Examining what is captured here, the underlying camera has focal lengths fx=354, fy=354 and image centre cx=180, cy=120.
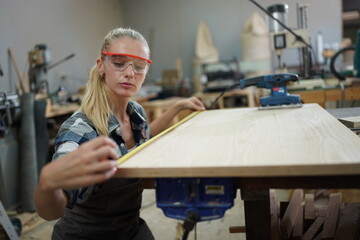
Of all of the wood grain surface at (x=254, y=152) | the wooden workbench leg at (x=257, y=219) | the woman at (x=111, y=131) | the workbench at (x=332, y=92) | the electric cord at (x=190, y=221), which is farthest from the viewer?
the workbench at (x=332, y=92)

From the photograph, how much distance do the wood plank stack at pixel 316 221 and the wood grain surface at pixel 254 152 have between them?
1.65 ft

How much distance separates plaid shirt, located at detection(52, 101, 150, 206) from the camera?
0.98 m

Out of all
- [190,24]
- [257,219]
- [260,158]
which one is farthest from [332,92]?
[190,24]

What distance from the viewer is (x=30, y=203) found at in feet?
9.66

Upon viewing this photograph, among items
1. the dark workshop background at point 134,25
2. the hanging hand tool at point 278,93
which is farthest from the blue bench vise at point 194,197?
the dark workshop background at point 134,25

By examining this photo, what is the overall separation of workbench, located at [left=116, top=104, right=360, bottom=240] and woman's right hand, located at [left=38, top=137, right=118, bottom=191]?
2.2 inches

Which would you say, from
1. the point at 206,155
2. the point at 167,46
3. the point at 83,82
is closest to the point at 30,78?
the point at 83,82

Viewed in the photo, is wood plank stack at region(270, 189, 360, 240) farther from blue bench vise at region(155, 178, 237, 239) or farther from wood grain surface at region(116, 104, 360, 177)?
blue bench vise at region(155, 178, 237, 239)

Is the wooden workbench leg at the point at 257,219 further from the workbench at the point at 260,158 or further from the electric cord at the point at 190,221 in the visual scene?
the electric cord at the point at 190,221

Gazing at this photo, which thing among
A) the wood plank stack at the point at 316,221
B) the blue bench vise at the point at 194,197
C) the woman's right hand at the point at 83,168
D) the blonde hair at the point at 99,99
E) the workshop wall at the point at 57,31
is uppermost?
the workshop wall at the point at 57,31

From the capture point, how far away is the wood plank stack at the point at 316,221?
1.45 meters

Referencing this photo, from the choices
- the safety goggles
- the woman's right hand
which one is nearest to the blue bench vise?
the woman's right hand

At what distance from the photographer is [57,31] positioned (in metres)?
4.86

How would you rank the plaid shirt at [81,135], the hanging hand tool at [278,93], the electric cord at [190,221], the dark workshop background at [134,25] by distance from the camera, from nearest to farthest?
the electric cord at [190,221] → the plaid shirt at [81,135] → the hanging hand tool at [278,93] → the dark workshop background at [134,25]
